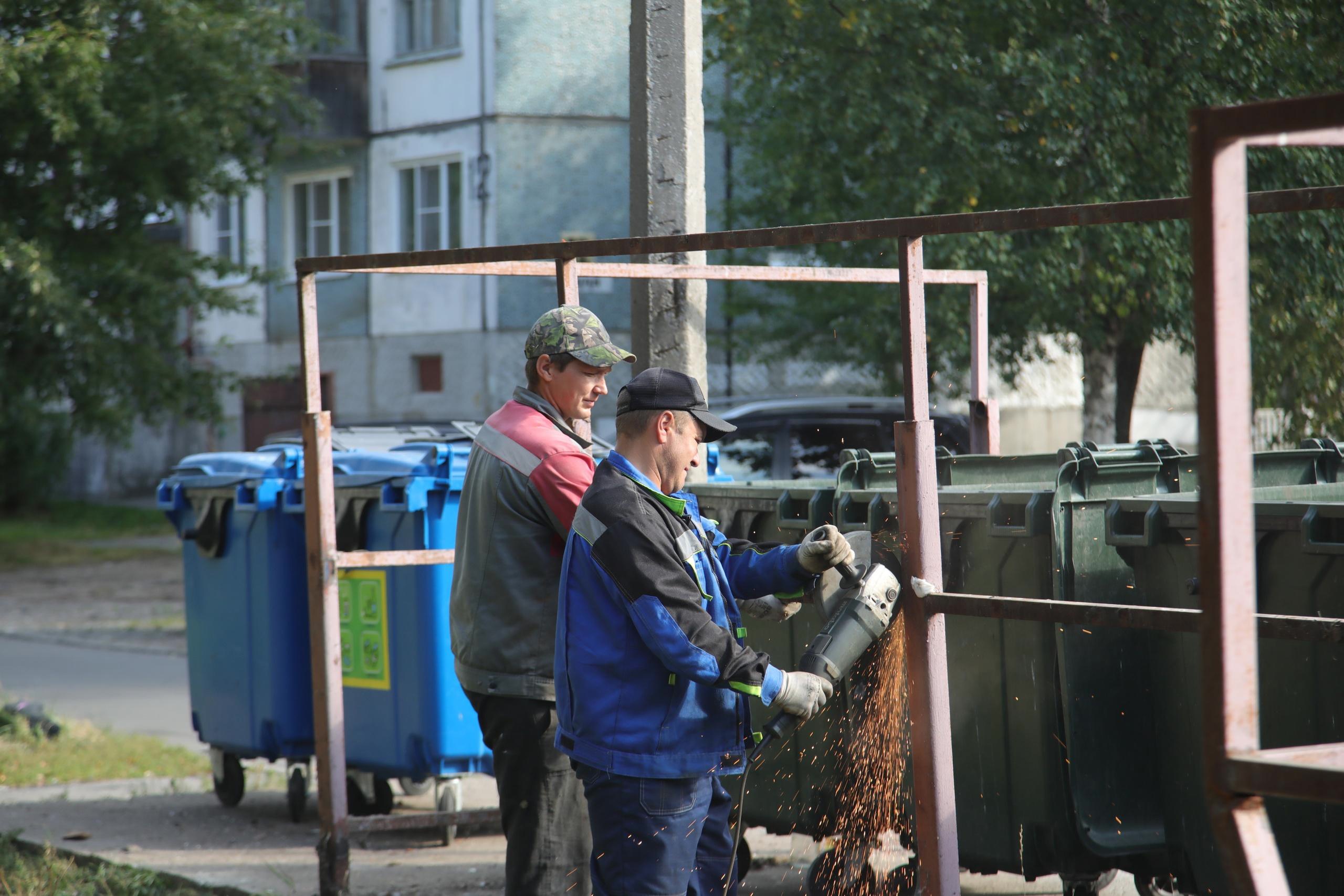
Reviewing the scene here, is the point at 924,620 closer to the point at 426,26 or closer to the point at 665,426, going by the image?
the point at 665,426

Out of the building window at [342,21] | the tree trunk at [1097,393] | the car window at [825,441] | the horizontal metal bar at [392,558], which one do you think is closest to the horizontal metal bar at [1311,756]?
the horizontal metal bar at [392,558]

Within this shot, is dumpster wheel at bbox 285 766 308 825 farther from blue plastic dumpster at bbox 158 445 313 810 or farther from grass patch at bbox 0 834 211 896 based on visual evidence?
grass patch at bbox 0 834 211 896

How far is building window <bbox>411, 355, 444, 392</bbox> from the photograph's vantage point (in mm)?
21547

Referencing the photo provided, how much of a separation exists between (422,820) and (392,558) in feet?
3.09

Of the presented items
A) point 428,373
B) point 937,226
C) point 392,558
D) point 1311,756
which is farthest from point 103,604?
point 1311,756

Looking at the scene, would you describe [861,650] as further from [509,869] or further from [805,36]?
[805,36]

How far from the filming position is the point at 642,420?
3.32 meters

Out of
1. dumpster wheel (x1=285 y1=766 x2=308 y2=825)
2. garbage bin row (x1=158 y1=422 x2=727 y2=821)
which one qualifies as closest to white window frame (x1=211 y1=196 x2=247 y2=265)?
garbage bin row (x1=158 y1=422 x2=727 y2=821)

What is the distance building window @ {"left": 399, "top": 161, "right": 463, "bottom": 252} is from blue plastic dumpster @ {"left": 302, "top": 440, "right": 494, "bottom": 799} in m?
15.2

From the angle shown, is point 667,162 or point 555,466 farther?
point 667,162

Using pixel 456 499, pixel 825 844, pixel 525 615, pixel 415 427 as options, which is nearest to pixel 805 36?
pixel 415 427

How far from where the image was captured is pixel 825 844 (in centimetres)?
511

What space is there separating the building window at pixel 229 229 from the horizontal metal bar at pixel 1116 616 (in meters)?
22.1

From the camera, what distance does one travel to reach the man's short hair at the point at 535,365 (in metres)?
3.86
